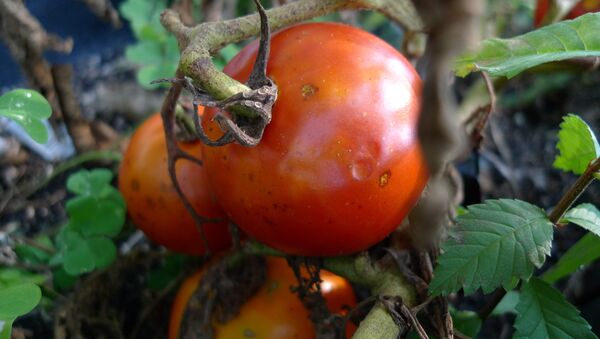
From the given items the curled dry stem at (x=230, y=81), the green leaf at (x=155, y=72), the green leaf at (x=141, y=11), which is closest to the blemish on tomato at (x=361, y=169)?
the curled dry stem at (x=230, y=81)

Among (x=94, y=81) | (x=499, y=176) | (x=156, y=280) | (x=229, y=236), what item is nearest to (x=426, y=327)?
(x=229, y=236)

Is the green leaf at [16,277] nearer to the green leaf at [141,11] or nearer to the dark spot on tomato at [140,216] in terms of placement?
the dark spot on tomato at [140,216]

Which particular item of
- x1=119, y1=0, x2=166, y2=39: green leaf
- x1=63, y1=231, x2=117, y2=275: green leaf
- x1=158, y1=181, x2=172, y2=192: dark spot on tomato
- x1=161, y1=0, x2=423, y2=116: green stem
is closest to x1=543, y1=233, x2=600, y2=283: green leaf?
x1=161, y1=0, x2=423, y2=116: green stem

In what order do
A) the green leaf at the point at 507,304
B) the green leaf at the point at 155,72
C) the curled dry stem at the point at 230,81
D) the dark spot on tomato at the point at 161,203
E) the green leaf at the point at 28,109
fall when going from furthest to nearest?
the green leaf at the point at 155,72 → the green leaf at the point at 507,304 → the dark spot on tomato at the point at 161,203 → the green leaf at the point at 28,109 → the curled dry stem at the point at 230,81

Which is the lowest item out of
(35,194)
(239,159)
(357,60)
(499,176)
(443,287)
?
(35,194)

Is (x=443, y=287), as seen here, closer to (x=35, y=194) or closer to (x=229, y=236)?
(x=229, y=236)

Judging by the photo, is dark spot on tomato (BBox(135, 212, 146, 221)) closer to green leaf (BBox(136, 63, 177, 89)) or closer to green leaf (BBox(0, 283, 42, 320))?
green leaf (BBox(0, 283, 42, 320))
